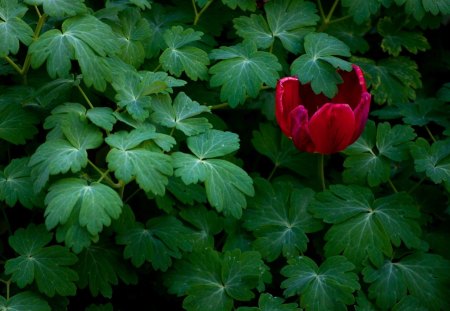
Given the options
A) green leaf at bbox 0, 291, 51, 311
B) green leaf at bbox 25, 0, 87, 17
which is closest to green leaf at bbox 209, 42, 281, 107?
green leaf at bbox 25, 0, 87, 17

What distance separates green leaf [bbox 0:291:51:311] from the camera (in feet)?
5.86

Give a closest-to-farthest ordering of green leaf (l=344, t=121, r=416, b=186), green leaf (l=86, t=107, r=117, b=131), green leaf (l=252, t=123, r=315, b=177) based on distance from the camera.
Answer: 1. green leaf (l=86, t=107, r=117, b=131)
2. green leaf (l=344, t=121, r=416, b=186)
3. green leaf (l=252, t=123, r=315, b=177)

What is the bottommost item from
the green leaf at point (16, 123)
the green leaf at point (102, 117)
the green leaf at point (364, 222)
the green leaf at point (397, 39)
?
the green leaf at point (364, 222)

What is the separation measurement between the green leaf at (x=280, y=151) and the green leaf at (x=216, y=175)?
17.0 inches

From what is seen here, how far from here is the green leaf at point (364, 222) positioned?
6.38 ft

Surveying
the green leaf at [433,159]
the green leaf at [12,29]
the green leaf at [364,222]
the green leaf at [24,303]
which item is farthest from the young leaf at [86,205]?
the green leaf at [433,159]

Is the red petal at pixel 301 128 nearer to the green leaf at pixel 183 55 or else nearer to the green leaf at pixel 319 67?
the green leaf at pixel 319 67

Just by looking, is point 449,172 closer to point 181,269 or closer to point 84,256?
point 181,269

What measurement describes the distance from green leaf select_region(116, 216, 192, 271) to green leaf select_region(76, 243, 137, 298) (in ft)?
0.19

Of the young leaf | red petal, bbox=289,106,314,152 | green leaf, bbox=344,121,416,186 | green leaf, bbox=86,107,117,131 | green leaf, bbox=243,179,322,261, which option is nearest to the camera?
the young leaf

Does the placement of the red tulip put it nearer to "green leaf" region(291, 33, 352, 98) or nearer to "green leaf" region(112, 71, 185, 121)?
"green leaf" region(291, 33, 352, 98)

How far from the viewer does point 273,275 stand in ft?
6.86

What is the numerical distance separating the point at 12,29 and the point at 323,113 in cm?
81

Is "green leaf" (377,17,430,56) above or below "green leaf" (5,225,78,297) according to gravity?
above
